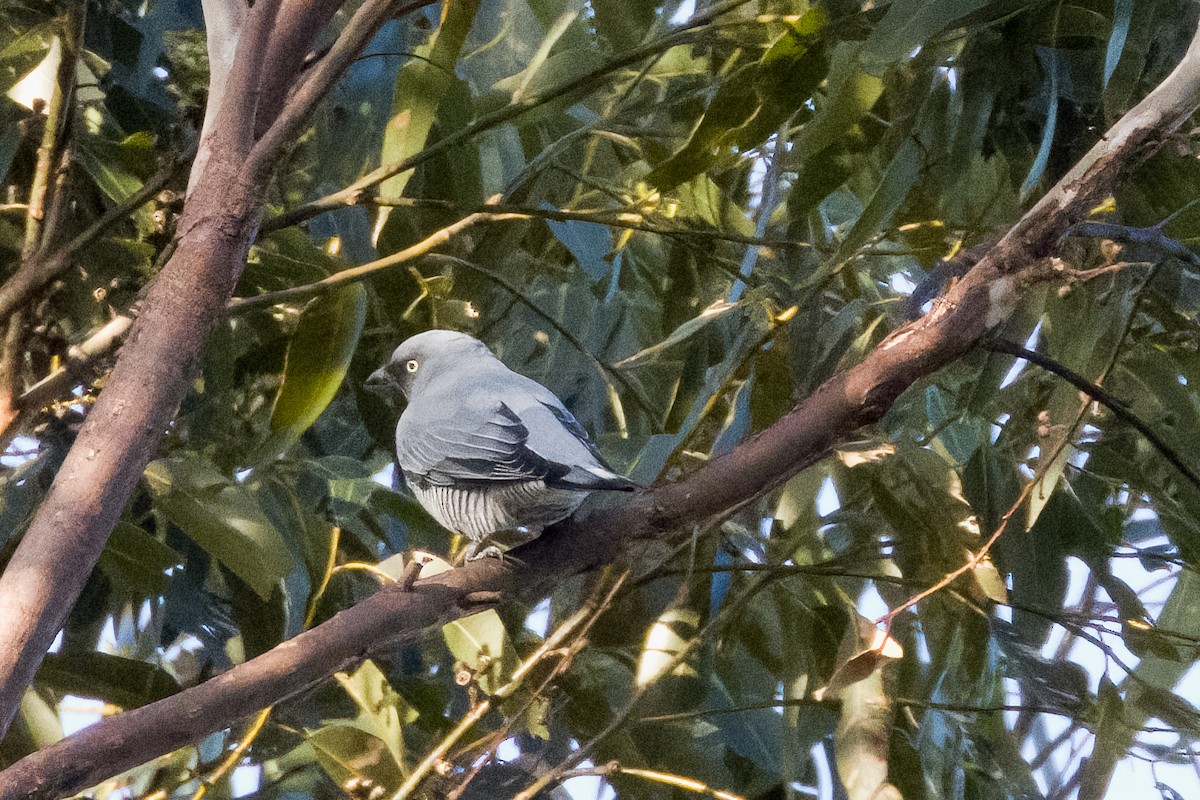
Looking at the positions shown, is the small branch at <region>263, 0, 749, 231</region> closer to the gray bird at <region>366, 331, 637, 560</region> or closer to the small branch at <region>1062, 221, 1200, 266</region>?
the gray bird at <region>366, 331, 637, 560</region>

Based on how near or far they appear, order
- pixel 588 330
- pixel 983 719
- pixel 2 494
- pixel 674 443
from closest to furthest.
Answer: pixel 674 443, pixel 2 494, pixel 983 719, pixel 588 330

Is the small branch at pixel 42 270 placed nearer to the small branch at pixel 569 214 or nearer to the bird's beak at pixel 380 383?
the small branch at pixel 569 214

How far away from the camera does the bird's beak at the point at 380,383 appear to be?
4.42ft

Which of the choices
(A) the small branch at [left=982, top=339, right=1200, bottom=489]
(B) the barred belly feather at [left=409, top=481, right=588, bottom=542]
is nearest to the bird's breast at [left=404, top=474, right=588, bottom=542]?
(B) the barred belly feather at [left=409, top=481, right=588, bottom=542]

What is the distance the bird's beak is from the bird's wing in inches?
5.7

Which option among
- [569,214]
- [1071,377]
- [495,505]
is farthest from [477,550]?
[1071,377]

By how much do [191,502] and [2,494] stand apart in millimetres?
232

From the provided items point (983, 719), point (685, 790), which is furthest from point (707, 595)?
point (983, 719)

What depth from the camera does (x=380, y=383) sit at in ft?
4.51

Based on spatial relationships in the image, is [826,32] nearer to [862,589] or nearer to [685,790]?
[862,589]

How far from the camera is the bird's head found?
4.14 feet

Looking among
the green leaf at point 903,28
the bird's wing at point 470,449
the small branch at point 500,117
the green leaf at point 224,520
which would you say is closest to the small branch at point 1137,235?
the green leaf at point 903,28

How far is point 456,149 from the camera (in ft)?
3.80

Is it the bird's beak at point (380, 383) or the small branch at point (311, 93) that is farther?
the bird's beak at point (380, 383)
